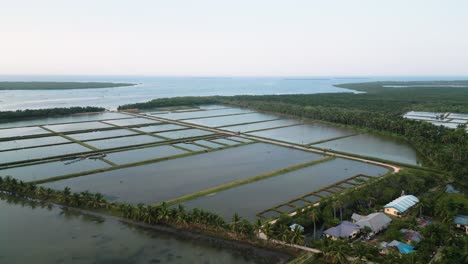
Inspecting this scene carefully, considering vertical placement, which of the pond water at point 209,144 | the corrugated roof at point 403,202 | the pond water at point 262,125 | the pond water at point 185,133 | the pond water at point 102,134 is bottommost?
the corrugated roof at point 403,202

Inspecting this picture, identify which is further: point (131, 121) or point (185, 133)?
point (131, 121)

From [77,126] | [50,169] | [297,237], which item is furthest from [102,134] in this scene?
[297,237]

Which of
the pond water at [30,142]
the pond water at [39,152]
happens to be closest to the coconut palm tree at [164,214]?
the pond water at [39,152]

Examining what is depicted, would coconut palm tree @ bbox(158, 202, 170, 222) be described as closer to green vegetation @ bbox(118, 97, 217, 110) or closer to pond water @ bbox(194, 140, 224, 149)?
pond water @ bbox(194, 140, 224, 149)

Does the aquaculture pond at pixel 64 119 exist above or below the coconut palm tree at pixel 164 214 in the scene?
above

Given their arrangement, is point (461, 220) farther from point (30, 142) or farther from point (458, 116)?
point (458, 116)

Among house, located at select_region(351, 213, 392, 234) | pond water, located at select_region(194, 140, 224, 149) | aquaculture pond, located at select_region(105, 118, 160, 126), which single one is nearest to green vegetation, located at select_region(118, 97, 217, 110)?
aquaculture pond, located at select_region(105, 118, 160, 126)

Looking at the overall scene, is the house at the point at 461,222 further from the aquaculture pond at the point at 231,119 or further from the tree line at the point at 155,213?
the aquaculture pond at the point at 231,119
